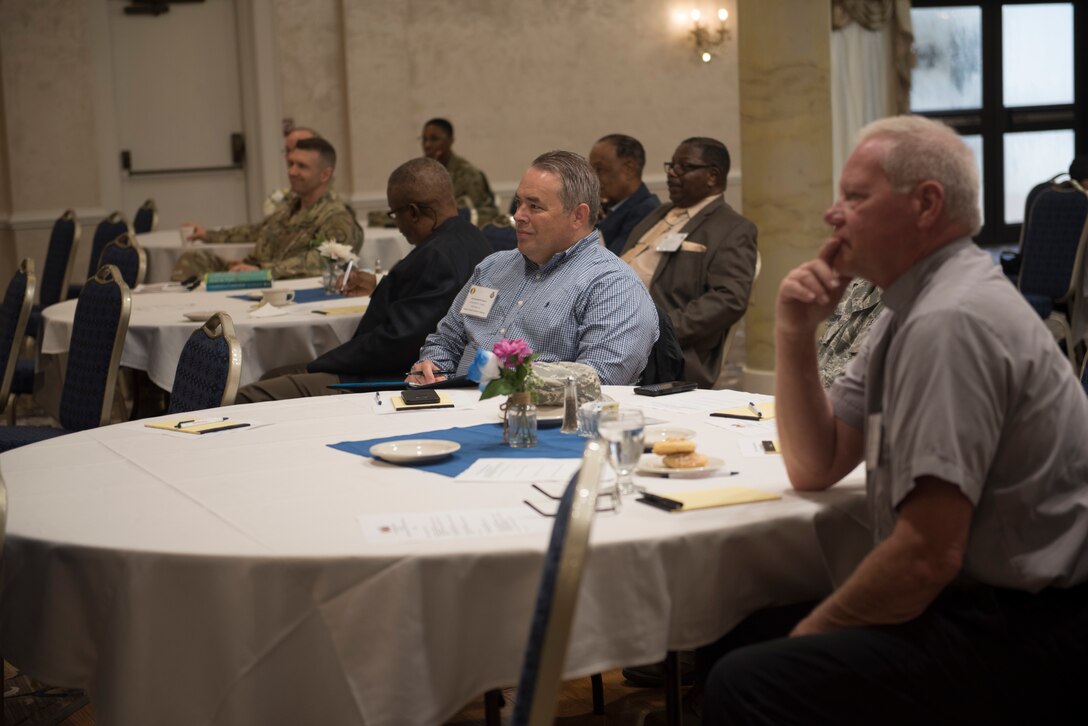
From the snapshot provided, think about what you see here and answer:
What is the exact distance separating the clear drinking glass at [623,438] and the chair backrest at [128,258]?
4.81 meters

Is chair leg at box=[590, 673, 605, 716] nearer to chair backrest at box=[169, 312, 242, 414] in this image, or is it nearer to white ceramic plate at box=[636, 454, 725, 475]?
white ceramic plate at box=[636, 454, 725, 475]

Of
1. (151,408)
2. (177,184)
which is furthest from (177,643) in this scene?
(177,184)

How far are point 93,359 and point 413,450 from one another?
2.22m

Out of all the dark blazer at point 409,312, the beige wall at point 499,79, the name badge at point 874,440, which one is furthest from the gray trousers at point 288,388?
the beige wall at point 499,79

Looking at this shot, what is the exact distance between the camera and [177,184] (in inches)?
461

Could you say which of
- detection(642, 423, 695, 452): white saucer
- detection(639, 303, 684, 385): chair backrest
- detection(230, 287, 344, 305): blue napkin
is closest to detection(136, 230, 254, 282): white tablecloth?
detection(230, 287, 344, 305): blue napkin

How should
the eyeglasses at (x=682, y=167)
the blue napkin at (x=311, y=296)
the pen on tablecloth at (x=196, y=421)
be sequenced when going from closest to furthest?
1. the pen on tablecloth at (x=196, y=421)
2. the eyeglasses at (x=682, y=167)
3. the blue napkin at (x=311, y=296)

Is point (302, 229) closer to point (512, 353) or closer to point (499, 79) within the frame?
point (512, 353)

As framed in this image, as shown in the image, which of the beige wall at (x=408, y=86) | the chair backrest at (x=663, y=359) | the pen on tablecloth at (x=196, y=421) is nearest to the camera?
the pen on tablecloth at (x=196, y=421)

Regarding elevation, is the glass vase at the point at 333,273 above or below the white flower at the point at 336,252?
below

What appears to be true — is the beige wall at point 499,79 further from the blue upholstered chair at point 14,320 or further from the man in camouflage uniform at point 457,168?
the blue upholstered chair at point 14,320

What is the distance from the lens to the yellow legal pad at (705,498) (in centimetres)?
213

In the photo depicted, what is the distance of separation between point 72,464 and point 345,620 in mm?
1015

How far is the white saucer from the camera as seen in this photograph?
8.38 feet
